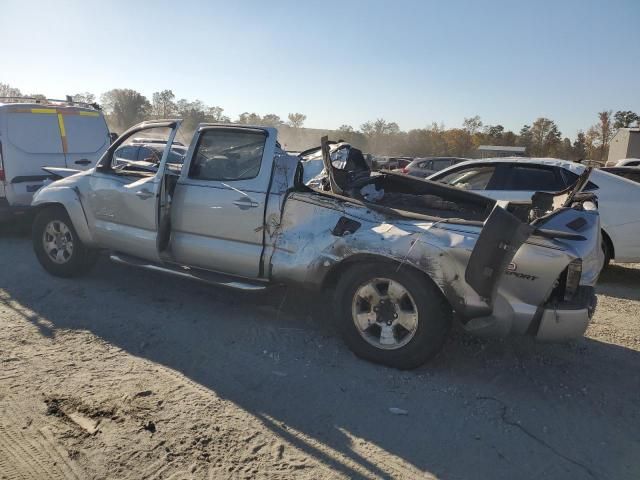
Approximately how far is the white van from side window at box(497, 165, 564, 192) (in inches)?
262

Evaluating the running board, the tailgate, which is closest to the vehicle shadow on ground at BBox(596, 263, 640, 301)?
the running board

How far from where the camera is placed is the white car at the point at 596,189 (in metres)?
6.70

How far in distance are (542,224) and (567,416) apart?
54.7 inches

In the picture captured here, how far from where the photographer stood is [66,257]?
5.87 meters

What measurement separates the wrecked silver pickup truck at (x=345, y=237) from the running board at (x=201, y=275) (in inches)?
0.7

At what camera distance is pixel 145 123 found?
5531 millimetres

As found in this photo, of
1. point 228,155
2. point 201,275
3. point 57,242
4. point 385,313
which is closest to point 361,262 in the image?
point 385,313

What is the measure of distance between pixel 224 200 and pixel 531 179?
4443mm

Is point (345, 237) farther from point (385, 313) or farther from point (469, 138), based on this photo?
point (469, 138)

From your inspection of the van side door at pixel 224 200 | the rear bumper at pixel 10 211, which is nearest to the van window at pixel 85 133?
the rear bumper at pixel 10 211

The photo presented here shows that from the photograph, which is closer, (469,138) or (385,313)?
(385,313)

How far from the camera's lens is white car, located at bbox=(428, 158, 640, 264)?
6.70 m

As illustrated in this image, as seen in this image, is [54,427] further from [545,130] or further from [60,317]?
[545,130]

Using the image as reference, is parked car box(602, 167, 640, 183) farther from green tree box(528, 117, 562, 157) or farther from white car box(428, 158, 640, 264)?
green tree box(528, 117, 562, 157)
